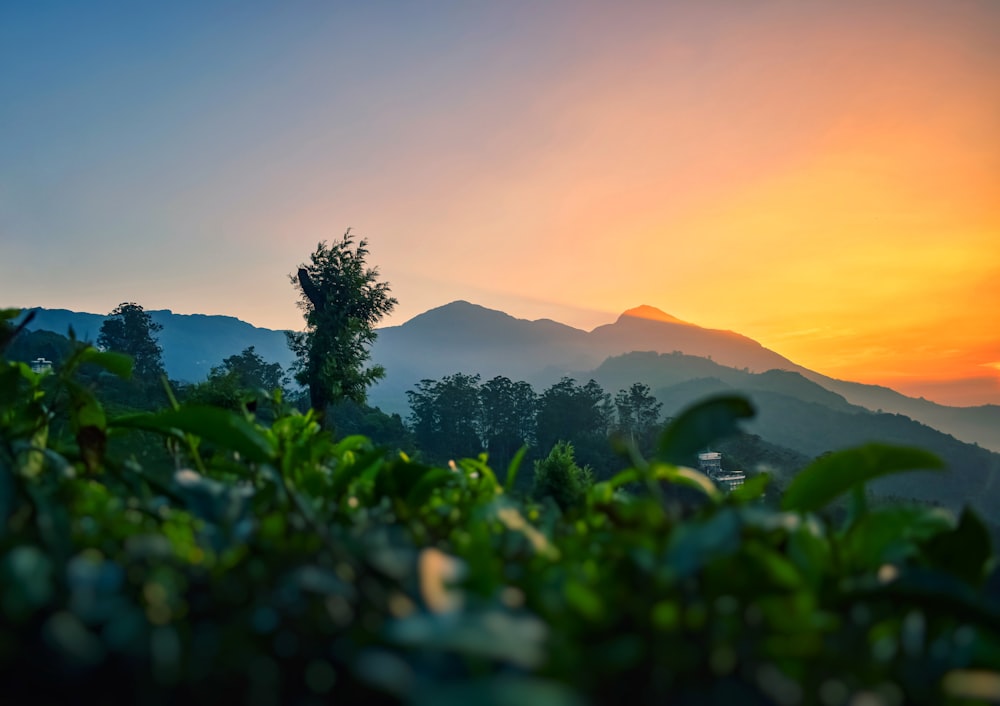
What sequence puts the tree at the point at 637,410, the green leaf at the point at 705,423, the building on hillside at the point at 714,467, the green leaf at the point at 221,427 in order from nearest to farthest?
the green leaf at the point at 705,423, the green leaf at the point at 221,427, the building on hillside at the point at 714,467, the tree at the point at 637,410

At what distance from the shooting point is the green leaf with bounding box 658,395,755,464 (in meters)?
0.75

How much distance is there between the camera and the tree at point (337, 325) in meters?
43.2

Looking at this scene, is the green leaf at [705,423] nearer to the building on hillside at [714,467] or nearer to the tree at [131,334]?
the building on hillside at [714,467]

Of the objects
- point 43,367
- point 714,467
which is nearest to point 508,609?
point 43,367

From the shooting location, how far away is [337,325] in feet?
150

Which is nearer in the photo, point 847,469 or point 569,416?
point 847,469

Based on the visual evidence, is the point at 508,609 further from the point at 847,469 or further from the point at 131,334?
the point at 131,334

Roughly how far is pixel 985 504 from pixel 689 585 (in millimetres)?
126034

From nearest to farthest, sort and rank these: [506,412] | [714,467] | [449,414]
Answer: [714,467]
[449,414]
[506,412]

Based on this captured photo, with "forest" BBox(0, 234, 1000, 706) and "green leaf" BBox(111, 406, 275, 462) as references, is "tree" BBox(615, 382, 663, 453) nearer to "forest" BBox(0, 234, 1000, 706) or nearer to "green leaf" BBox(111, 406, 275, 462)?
"green leaf" BBox(111, 406, 275, 462)

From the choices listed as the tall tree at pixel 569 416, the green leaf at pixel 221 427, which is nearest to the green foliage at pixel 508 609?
the green leaf at pixel 221 427

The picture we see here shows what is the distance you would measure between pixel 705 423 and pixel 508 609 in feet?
1.03

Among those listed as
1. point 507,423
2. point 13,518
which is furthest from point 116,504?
point 507,423

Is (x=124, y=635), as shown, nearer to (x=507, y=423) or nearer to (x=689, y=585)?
(x=689, y=585)
